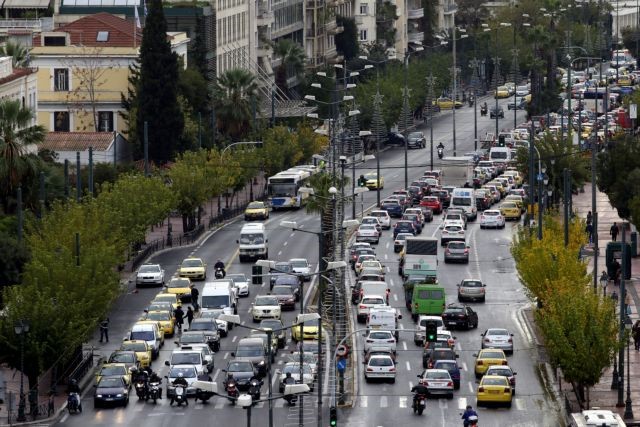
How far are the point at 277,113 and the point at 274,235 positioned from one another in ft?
169

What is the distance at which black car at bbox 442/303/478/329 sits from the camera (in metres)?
105

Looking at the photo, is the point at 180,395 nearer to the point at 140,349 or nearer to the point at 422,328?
the point at 140,349

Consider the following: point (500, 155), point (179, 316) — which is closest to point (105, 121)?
point (500, 155)

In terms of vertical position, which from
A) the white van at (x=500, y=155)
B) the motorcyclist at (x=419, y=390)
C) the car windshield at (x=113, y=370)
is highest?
the white van at (x=500, y=155)

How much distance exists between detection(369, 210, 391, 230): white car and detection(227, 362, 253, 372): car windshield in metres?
49.8

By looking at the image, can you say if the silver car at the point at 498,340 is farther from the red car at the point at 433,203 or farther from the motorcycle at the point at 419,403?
the red car at the point at 433,203

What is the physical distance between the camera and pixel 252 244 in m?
126

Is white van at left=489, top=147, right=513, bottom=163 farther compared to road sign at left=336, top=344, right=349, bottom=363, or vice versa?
white van at left=489, top=147, right=513, bottom=163

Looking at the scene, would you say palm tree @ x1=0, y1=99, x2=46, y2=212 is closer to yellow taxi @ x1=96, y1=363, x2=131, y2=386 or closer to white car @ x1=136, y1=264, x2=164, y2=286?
white car @ x1=136, y1=264, x2=164, y2=286

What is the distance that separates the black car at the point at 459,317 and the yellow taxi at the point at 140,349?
15661mm

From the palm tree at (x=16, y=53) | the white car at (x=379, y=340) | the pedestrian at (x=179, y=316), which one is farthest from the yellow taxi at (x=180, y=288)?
the palm tree at (x=16, y=53)

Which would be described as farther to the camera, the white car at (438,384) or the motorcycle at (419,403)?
the white car at (438,384)

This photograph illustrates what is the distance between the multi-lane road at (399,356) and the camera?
281 ft

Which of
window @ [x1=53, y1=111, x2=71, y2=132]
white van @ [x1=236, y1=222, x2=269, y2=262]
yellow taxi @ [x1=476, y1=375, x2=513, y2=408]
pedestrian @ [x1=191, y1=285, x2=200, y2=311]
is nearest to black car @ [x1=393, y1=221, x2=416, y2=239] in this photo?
white van @ [x1=236, y1=222, x2=269, y2=262]
